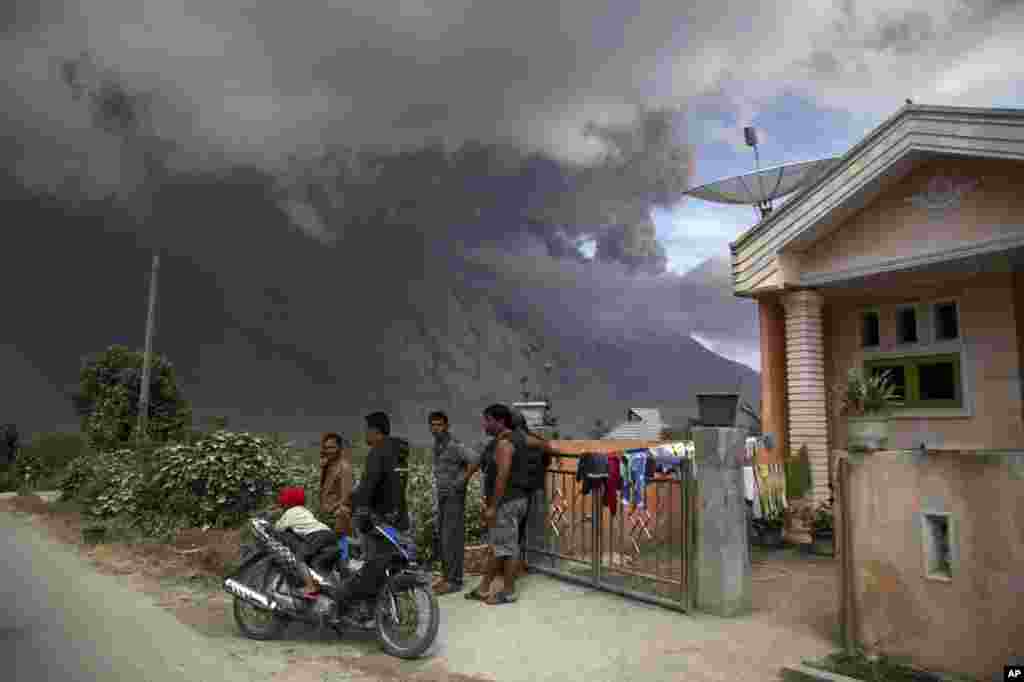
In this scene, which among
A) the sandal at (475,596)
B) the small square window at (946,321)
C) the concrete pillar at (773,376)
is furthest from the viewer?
the concrete pillar at (773,376)

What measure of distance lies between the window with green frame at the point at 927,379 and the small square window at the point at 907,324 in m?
0.32

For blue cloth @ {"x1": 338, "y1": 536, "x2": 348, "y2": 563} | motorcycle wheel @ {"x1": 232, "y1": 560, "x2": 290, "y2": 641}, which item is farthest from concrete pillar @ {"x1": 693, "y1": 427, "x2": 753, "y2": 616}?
motorcycle wheel @ {"x1": 232, "y1": 560, "x2": 290, "y2": 641}

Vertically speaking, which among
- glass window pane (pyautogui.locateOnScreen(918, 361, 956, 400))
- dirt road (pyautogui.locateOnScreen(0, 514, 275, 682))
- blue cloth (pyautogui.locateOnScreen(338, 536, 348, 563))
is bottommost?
dirt road (pyautogui.locateOnScreen(0, 514, 275, 682))

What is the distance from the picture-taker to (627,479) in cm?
775

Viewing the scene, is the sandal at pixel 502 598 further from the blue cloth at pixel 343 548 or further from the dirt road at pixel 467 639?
the blue cloth at pixel 343 548

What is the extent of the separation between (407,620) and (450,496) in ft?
6.85

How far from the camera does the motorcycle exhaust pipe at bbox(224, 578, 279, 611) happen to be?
6.19 m

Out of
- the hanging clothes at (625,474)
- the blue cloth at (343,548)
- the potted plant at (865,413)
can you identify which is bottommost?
the blue cloth at (343,548)

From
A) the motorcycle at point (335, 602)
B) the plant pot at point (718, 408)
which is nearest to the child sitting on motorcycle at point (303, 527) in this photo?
the motorcycle at point (335, 602)

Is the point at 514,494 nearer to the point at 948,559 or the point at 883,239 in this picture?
the point at 948,559

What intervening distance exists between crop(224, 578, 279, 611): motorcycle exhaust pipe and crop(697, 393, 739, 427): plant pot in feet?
26.0

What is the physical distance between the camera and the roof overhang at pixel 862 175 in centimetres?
878

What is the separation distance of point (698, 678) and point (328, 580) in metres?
3.09

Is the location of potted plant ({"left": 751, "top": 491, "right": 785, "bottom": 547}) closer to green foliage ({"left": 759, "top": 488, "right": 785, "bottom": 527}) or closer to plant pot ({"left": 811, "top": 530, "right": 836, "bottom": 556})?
green foliage ({"left": 759, "top": 488, "right": 785, "bottom": 527})
